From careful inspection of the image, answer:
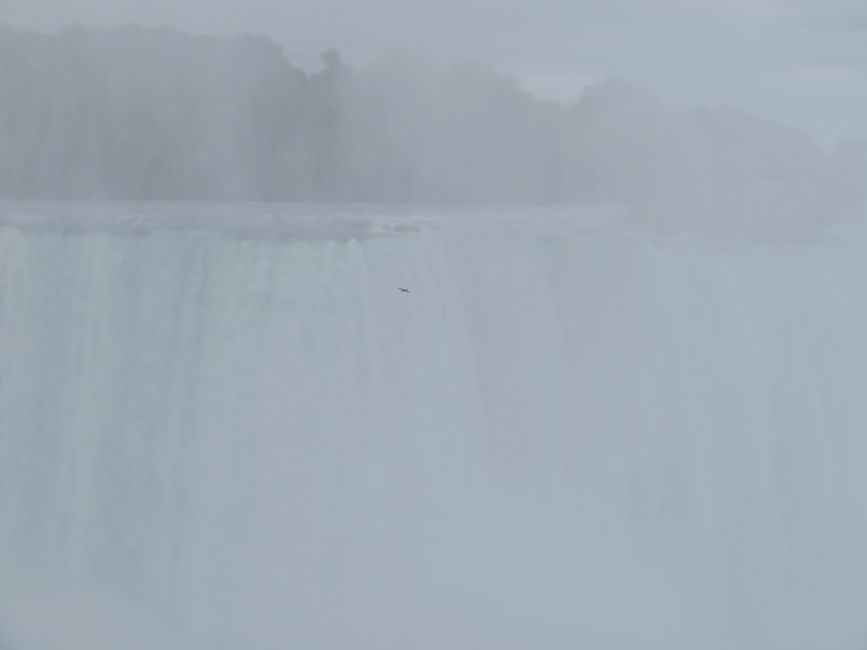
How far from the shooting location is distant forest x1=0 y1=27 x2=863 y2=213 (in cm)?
1628

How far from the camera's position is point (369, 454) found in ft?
29.3

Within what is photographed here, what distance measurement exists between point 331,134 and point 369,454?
997 centimetres

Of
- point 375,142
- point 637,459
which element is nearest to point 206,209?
point 375,142

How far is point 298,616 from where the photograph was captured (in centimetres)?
862

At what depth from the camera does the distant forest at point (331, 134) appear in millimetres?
16281

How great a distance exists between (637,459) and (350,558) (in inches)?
104

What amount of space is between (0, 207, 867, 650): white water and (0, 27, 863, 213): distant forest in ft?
19.2

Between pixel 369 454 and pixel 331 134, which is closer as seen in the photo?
pixel 369 454

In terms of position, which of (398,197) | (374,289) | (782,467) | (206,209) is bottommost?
(782,467)

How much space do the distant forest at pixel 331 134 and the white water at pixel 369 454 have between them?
5.86 meters

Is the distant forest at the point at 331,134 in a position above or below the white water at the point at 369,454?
above

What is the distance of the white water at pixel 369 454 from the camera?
8727mm

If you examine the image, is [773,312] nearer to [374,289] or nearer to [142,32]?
[374,289]

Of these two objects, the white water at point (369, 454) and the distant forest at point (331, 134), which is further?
the distant forest at point (331, 134)
